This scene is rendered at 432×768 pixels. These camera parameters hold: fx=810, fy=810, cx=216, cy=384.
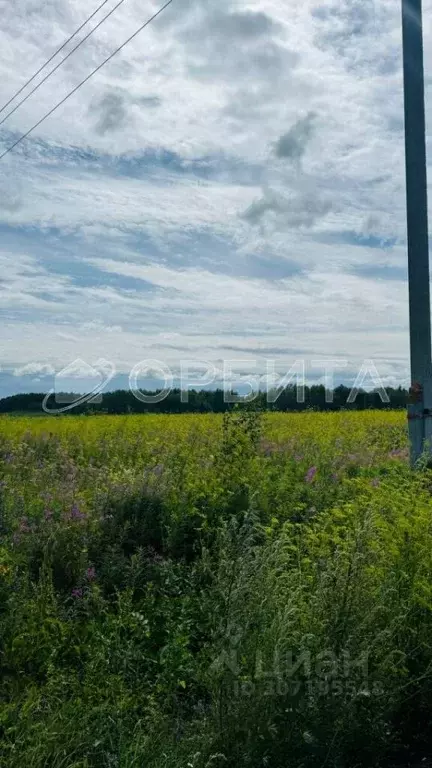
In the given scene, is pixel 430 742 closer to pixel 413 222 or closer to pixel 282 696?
pixel 282 696

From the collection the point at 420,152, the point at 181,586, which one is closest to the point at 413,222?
the point at 420,152

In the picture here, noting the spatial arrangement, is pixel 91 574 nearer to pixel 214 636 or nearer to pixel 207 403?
pixel 214 636

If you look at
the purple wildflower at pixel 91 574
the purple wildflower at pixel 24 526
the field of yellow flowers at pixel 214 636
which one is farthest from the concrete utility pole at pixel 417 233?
the purple wildflower at pixel 24 526

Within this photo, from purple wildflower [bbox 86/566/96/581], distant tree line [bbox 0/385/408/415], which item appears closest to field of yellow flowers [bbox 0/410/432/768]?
purple wildflower [bbox 86/566/96/581]

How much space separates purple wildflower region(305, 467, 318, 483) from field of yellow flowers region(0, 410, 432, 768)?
446mm

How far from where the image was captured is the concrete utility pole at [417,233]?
8.03 meters

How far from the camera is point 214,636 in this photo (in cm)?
353

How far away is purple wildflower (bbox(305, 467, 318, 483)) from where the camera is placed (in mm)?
8030

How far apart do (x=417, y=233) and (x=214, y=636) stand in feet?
19.0

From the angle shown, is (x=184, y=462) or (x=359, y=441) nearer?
(x=184, y=462)

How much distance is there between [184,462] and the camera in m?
9.42

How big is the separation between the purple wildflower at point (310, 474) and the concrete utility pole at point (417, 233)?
3.27 ft

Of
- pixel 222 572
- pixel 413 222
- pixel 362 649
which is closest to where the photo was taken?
pixel 362 649

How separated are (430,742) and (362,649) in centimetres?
76
